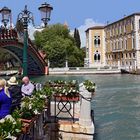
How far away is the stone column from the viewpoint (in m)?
6.47

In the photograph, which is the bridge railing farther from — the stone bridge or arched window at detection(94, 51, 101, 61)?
arched window at detection(94, 51, 101, 61)

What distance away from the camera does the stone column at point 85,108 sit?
647 cm

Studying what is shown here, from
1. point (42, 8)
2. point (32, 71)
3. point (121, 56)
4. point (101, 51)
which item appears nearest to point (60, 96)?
point (42, 8)

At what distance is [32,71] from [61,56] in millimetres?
5256

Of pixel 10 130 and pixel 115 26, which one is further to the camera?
pixel 115 26

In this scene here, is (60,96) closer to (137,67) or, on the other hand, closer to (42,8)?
(42,8)

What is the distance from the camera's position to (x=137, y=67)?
47531mm

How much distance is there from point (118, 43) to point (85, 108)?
161 ft

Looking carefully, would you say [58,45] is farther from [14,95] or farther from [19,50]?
[14,95]

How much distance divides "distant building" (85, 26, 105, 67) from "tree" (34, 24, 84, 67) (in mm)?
7202

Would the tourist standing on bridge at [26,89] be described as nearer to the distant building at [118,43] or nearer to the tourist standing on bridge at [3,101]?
the tourist standing on bridge at [3,101]

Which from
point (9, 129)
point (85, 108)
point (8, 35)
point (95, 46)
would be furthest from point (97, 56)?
point (9, 129)

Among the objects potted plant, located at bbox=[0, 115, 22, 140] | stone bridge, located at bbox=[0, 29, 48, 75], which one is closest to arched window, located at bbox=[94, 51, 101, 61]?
stone bridge, located at bbox=[0, 29, 48, 75]

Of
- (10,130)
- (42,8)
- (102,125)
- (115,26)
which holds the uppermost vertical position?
(115,26)
